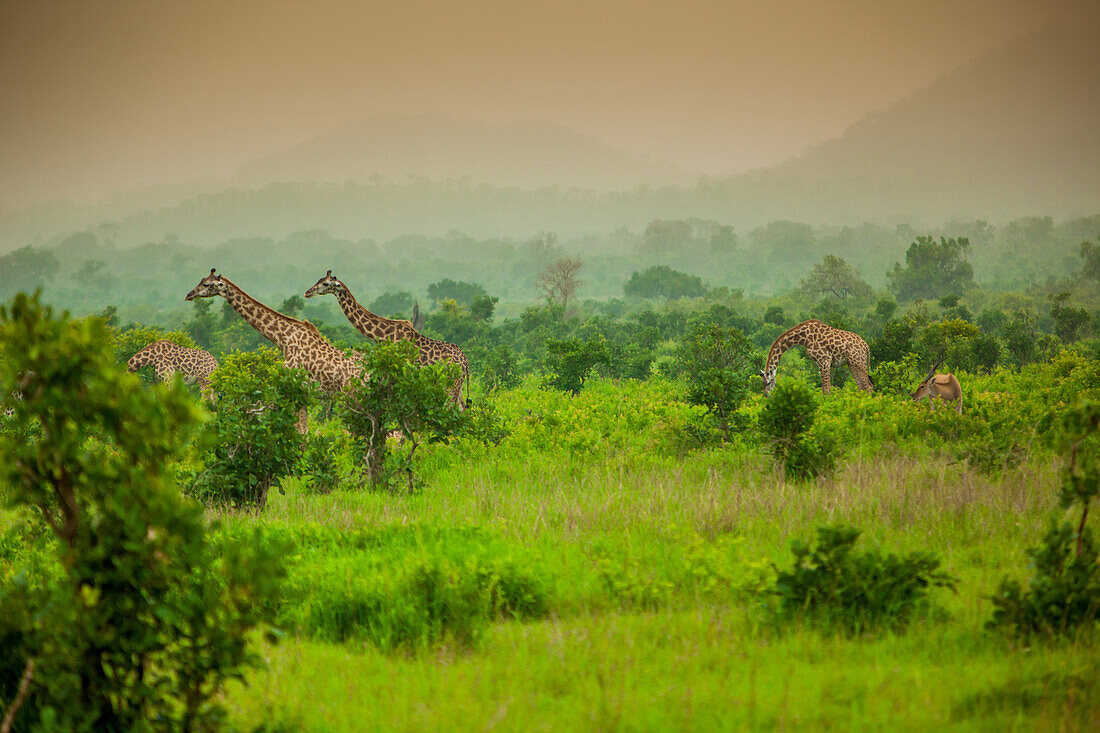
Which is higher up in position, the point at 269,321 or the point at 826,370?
the point at 269,321

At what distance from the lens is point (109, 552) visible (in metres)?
3.18

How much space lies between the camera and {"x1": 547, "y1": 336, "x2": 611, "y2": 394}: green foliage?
59.2 ft

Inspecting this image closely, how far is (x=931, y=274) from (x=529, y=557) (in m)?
55.0

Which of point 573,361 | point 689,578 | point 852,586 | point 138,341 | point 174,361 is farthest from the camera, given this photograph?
point 138,341

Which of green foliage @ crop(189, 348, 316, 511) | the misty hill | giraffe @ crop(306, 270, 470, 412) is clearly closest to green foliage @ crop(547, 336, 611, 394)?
giraffe @ crop(306, 270, 470, 412)

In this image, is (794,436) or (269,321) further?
(269,321)

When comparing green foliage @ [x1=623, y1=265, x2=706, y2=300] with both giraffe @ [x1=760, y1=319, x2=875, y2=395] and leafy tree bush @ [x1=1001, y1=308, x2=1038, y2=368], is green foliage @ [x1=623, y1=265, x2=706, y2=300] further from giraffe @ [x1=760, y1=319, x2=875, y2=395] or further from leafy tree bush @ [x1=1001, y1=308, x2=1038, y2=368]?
giraffe @ [x1=760, y1=319, x2=875, y2=395]

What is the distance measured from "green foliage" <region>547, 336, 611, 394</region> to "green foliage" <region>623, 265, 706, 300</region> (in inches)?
1817

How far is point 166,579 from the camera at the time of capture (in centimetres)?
320

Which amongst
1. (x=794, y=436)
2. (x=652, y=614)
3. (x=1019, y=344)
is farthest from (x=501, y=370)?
(x=652, y=614)

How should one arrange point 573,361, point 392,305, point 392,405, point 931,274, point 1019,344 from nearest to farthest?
1. point 392,405
2. point 573,361
3. point 1019,344
4. point 392,305
5. point 931,274

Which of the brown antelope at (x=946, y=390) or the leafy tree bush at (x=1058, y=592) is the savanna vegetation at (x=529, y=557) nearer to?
the leafy tree bush at (x=1058, y=592)

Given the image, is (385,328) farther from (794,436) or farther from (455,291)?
(455,291)

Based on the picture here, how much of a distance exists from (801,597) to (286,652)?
3443mm
